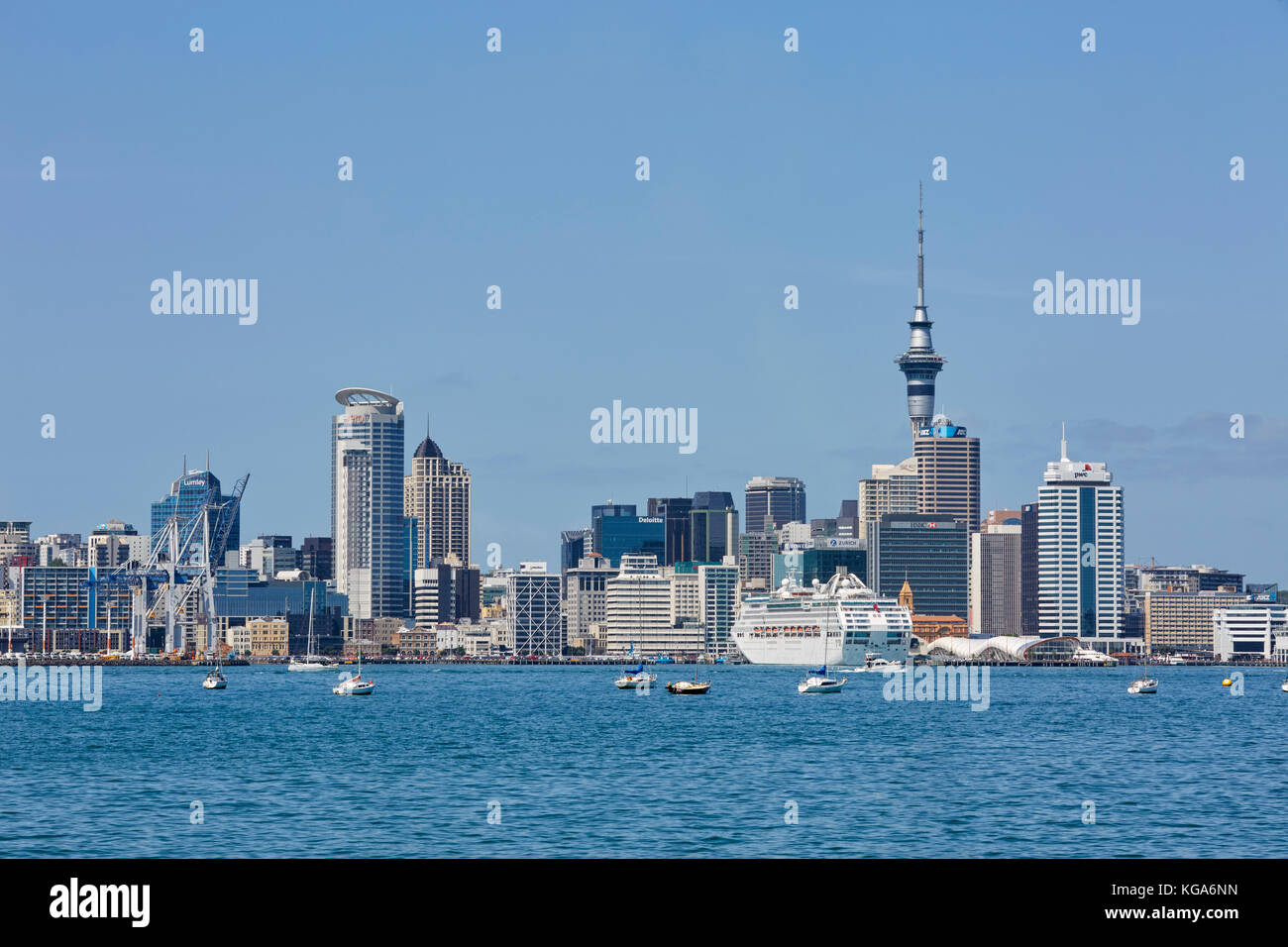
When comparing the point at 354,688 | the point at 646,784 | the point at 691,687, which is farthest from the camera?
the point at 354,688

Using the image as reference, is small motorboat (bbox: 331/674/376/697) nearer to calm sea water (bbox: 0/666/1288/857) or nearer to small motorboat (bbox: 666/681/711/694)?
small motorboat (bbox: 666/681/711/694)

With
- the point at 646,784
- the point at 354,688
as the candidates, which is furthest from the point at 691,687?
the point at 646,784

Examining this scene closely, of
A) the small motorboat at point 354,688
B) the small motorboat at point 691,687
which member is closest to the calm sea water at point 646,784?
the small motorboat at point 691,687

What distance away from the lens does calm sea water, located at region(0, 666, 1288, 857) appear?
110 ft

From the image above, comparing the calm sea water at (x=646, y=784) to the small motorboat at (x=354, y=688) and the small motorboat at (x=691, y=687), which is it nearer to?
the small motorboat at (x=691, y=687)

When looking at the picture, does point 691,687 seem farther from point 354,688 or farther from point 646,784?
point 646,784

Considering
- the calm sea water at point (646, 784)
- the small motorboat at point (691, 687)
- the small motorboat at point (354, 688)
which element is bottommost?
the small motorboat at point (354, 688)

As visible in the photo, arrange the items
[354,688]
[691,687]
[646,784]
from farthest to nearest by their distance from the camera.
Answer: [354,688] < [691,687] < [646,784]

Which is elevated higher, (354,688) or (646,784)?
(646,784)

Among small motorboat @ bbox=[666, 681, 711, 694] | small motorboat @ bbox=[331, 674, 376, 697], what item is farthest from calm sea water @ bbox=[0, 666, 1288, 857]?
small motorboat @ bbox=[331, 674, 376, 697]

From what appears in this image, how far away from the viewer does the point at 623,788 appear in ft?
148

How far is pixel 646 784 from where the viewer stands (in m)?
46.7

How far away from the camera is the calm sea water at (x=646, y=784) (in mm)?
33656
